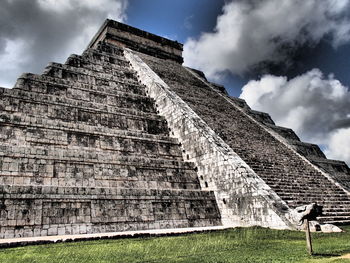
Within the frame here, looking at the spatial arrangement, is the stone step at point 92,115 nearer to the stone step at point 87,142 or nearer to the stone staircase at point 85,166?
the stone staircase at point 85,166

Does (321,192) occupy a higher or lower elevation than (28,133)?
lower

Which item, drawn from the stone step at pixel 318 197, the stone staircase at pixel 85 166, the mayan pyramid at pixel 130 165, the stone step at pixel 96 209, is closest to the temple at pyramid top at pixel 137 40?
the mayan pyramid at pixel 130 165

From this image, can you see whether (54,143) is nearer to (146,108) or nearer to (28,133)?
(28,133)

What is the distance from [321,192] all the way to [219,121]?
491 cm

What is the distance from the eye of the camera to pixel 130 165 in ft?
28.9

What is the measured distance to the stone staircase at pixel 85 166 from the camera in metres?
6.78

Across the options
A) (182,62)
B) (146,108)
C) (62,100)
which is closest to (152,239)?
(62,100)

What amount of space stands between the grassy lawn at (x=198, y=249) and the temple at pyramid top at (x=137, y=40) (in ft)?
55.2

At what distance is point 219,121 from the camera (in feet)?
42.8

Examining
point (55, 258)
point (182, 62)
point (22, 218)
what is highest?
point (182, 62)

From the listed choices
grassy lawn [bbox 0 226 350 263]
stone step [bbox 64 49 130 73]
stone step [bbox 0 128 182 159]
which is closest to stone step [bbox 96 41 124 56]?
stone step [bbox 64 49 130 73]

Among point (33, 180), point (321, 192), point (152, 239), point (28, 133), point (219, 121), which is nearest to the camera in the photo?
point (152, 239)

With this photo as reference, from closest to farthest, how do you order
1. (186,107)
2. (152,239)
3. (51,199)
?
(152,239), (51,199), (186,107)

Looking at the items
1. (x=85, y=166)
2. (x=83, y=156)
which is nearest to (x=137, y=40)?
(x=83, y=156)
